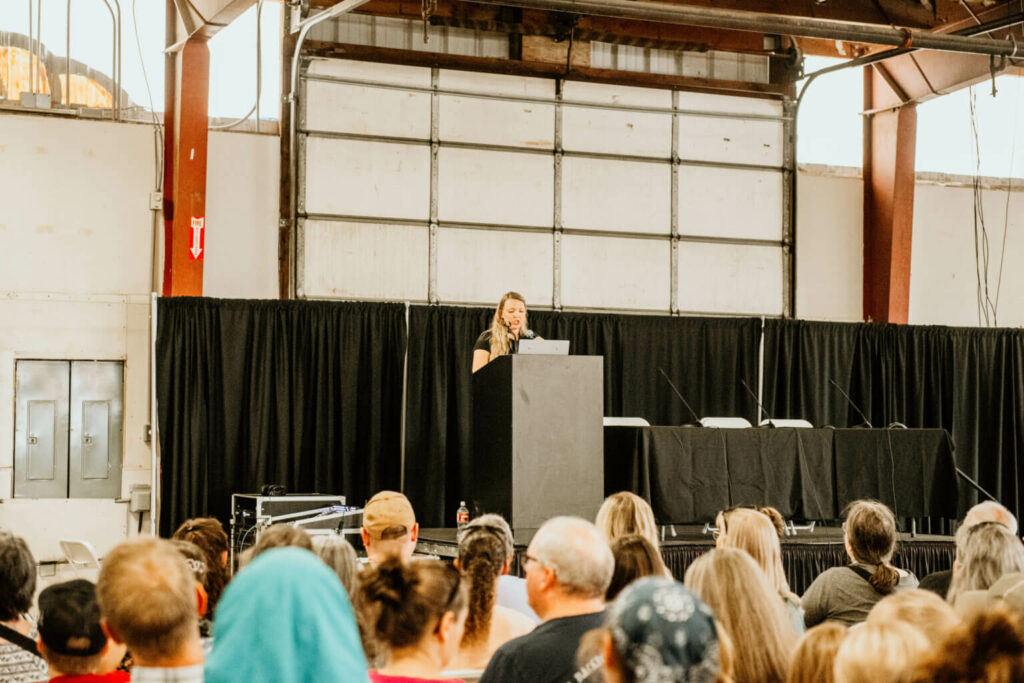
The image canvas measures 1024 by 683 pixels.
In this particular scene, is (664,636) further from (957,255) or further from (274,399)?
(957,255)

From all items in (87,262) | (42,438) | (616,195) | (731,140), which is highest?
(731,140)

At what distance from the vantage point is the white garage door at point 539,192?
10422mm

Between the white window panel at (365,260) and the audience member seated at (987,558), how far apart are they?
713cm

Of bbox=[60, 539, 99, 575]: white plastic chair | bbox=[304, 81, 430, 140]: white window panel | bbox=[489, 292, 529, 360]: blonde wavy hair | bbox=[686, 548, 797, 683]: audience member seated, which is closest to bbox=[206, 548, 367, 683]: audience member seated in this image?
bbox=[686, 548, 797, 683]: audience member seated

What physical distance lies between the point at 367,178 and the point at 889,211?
18.2 ft

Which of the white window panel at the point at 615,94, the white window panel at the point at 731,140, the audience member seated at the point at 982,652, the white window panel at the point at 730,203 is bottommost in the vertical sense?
the audience member seated at the point at 982,652

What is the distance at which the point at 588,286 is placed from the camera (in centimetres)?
1105

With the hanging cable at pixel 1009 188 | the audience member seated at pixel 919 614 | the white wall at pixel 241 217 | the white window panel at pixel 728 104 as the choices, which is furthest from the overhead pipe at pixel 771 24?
the audience member seated at pixel 919 614

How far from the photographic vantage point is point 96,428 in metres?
9.73

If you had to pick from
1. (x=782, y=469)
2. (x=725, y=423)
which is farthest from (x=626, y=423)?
(x=782, y=469)

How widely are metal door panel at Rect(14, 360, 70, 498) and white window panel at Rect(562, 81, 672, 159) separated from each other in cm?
539

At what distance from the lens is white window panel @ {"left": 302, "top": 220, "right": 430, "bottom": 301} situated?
10.3 metres

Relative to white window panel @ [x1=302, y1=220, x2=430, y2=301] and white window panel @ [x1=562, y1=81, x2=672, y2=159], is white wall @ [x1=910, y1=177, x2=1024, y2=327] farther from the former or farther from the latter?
white window panel @ [x1=302, y1=220, x2=430, y2=301]

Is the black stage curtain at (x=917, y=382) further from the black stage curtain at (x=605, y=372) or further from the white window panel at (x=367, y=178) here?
the white window panel at (x=367, y=178)
